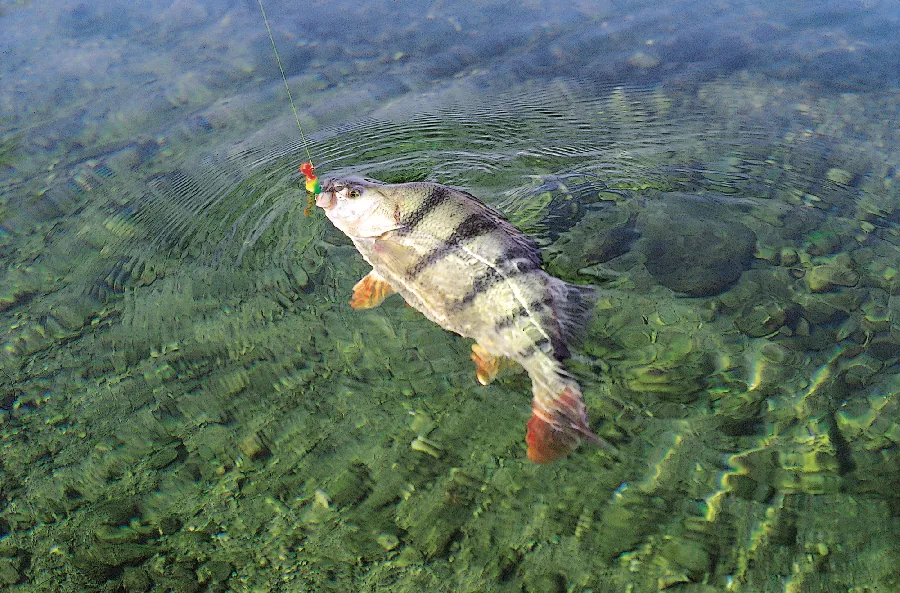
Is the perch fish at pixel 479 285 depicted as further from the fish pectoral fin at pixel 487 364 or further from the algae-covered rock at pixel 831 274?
the algae-covered rock at pixel 831 274

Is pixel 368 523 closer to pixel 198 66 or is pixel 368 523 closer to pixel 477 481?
pixel 477 481

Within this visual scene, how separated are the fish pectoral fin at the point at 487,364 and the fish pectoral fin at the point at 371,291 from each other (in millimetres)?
796

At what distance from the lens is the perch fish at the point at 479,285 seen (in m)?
3.18

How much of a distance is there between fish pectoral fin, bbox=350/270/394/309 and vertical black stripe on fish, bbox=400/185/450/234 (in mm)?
362

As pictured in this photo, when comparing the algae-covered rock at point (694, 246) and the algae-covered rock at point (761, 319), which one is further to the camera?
the algae-covered rock at point (694, 246)

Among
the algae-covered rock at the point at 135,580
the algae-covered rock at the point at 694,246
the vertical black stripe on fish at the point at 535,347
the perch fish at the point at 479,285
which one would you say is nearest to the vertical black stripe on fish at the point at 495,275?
the perch fish at the point at 479,285

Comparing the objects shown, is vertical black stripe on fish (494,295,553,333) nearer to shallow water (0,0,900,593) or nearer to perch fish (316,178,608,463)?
perch fish (316,178,608,463)

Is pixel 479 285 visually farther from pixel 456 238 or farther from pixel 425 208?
pixel 425 208

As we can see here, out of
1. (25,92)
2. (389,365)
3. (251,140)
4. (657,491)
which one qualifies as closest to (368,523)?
(389,365)

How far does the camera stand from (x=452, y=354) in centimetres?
369

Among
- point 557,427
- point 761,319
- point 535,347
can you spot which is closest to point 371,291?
point 535,347

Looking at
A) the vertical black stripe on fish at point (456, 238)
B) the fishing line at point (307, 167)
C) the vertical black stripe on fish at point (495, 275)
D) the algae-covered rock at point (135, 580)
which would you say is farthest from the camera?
the fishing line at point (307, 167)

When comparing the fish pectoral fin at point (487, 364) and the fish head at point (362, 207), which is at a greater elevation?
the fish head at point (362, 207)

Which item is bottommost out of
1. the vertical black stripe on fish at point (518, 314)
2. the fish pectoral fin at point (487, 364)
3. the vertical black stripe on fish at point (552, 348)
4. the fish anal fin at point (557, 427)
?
the fish anal fin at point (557, 427)
